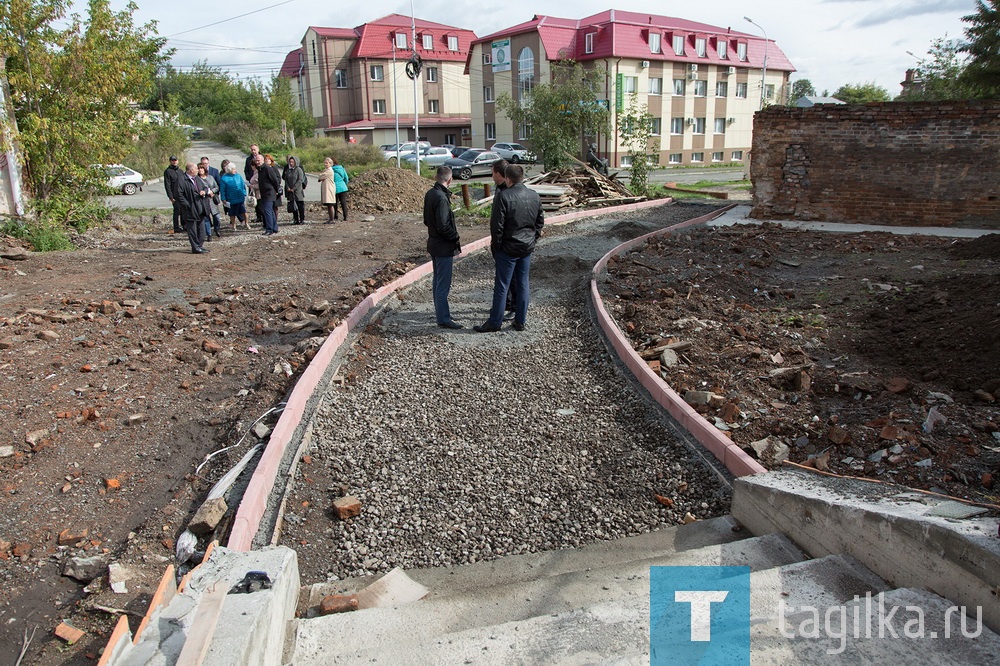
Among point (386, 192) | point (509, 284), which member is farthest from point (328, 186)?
point (509, 284)

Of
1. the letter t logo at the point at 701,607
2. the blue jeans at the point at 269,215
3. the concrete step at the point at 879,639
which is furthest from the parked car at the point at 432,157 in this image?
the concrete step at the point at 879,639

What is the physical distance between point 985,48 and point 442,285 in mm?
22557

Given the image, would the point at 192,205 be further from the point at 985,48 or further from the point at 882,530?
the point at 985,48

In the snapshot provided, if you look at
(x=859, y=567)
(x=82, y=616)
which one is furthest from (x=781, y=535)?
(x=82, y=616)

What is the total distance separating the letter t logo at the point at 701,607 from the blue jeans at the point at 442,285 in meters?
5.15

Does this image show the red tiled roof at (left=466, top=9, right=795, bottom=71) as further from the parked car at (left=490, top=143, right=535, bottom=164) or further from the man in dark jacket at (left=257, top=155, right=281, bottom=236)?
the man in dark jacket at (left=257, top=155, right=281, bottom=236)

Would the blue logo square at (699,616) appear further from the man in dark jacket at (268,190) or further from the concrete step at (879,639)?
the man in dark jacket at (268,190)

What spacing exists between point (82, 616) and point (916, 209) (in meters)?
15.3

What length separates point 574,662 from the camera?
245cm

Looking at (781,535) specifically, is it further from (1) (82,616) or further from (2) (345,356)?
(2) (345,356)

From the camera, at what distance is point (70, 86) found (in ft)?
44.7

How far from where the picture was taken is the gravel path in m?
3.93

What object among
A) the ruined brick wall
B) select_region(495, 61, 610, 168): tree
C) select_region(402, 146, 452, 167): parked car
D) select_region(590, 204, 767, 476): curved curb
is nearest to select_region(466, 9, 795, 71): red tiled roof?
select_region(402, 146, 452, 167): parked car

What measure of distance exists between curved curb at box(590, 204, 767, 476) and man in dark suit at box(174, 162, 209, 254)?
301 inches
